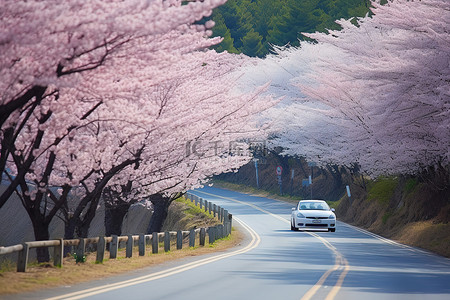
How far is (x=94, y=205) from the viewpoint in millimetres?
23047

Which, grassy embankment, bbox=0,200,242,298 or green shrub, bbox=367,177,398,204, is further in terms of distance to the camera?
green shrub, bbox=367,177,398,204

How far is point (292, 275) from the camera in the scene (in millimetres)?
18547

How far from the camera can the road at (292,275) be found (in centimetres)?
1402

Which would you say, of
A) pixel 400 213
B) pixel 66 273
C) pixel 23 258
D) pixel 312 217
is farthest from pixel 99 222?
pixel 23 258

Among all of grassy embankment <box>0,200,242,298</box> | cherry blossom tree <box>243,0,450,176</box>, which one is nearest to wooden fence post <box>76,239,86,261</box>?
grassy embankment <box>0,200,242,298</box>

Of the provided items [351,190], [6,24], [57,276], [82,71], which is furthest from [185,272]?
[351,190]

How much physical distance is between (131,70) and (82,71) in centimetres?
99

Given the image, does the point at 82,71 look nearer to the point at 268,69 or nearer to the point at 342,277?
the point at 342,277

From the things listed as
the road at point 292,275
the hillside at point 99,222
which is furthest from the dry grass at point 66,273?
the hillside at point 99,222

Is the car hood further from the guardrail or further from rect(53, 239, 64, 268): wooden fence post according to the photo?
rect(53, 239, 64, 268): wooden fence post

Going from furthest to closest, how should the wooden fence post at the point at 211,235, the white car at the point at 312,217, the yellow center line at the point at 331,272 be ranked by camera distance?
1. the white car at the point at 312,217
2. the wooden fence post at the point at 211,235
3. the yellow center line at the point at 331,272

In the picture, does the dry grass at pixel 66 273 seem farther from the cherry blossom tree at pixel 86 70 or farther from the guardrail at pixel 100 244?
the cherry blossom tree at pixel 86 70

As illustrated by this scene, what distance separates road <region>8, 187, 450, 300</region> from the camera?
1402 centimetres

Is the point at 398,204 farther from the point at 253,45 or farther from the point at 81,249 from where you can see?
the point at 253,45
